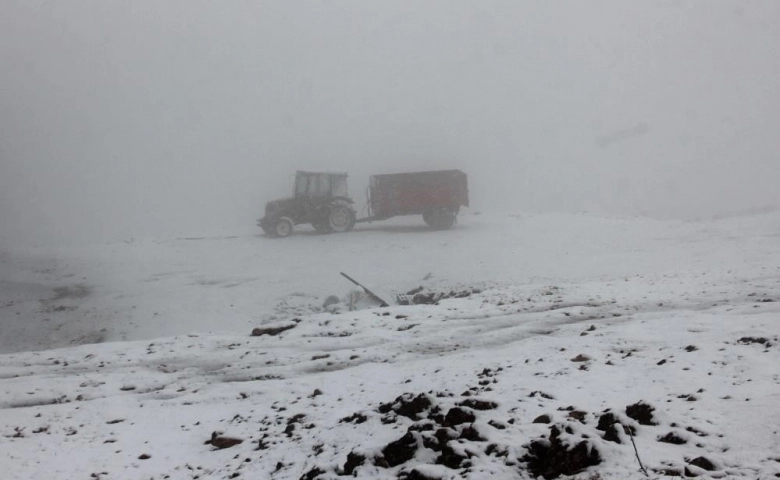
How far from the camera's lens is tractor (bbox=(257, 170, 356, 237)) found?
2073 centimetres

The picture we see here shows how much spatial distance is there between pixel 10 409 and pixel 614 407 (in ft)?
22.6

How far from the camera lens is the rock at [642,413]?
3.87 m

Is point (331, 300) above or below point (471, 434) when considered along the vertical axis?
below

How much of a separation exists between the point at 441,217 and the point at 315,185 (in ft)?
17.3

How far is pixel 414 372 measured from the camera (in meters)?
6.55

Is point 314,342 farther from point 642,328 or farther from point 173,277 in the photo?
point 173,277

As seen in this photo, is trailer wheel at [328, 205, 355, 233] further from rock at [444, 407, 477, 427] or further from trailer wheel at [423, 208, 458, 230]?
rock at [444, 407, 477, 427]

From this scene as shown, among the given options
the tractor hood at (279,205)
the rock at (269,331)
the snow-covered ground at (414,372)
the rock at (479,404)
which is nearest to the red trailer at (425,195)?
the tractor hood at (279,205)

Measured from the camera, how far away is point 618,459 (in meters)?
3.31

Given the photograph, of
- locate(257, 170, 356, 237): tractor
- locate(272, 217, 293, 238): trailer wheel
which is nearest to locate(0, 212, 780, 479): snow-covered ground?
locate(272, 217, 293, 238): trailer wheel

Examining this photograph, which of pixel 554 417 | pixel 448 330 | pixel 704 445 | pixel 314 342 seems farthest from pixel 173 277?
pixel 704 445

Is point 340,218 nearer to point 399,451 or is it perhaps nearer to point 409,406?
point 409,406

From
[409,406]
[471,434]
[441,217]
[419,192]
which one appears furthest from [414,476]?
[441,217]

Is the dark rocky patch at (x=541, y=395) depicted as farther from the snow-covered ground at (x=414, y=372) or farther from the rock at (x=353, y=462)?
the rock at (x=353, y=462)
